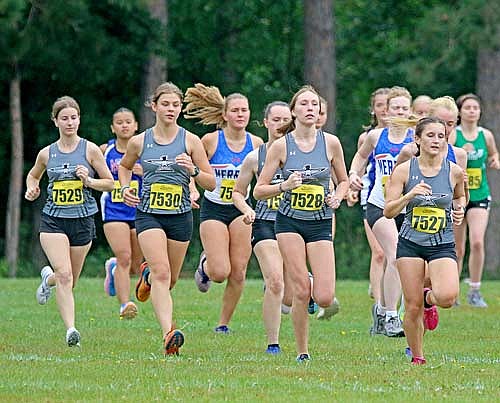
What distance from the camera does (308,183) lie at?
10586 mm

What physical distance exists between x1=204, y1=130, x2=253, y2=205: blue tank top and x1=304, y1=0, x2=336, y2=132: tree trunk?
54.3 feet

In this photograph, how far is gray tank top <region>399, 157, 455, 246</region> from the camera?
9.96 m

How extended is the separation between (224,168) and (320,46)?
55.3 ft

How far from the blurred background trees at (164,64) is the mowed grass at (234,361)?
40.5ft

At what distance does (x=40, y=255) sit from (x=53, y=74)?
12.4 feet

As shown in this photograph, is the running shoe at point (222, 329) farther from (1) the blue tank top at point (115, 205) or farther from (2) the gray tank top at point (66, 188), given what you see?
(2) the gray tank top at point (66, 188)

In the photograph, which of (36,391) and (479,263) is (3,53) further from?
(36,391)

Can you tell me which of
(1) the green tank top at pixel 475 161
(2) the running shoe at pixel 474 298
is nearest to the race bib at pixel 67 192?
(1) the green tank top at pixel 475 161

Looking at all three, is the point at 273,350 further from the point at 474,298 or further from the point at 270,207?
the point at 474,298

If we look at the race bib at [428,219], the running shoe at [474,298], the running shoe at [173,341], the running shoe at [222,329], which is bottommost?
the running shoe at [222,329]

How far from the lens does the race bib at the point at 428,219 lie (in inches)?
392

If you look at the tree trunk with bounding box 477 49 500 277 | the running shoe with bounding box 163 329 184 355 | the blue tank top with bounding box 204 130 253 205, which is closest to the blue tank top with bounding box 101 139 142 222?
the blue tank top with bounding box 204 130 253 205

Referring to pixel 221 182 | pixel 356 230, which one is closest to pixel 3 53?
pixel 356 230

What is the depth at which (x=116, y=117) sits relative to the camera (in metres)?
14.5
